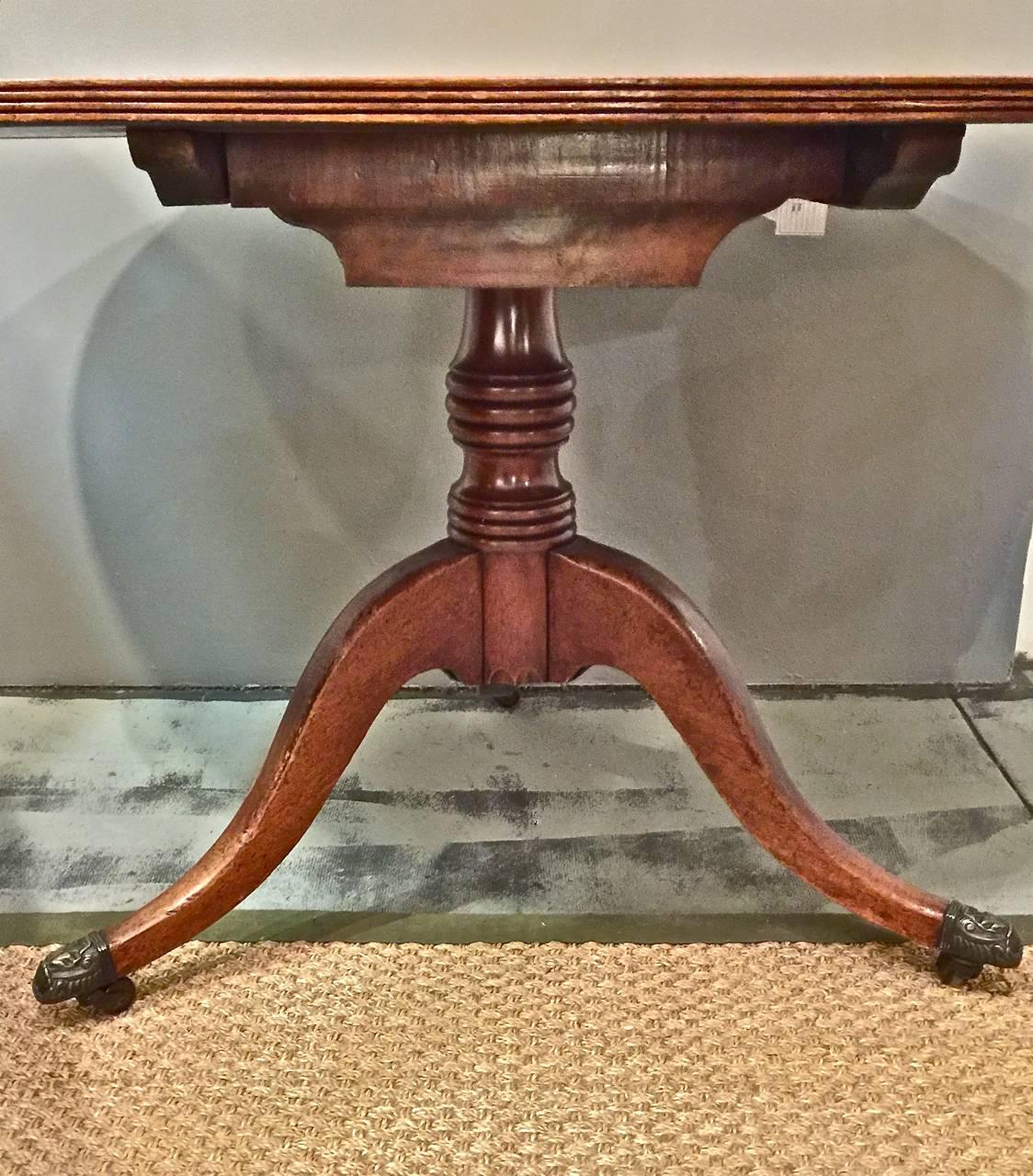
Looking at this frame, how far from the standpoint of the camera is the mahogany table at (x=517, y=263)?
47 cm

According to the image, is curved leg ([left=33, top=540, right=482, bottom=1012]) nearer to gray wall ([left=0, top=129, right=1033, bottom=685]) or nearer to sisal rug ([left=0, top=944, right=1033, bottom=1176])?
sisal rug ([left=0, top=944, right=1033, bottom=1176])

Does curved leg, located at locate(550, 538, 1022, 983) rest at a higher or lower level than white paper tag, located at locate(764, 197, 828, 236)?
lower

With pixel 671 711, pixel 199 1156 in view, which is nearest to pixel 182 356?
pixel 671 711

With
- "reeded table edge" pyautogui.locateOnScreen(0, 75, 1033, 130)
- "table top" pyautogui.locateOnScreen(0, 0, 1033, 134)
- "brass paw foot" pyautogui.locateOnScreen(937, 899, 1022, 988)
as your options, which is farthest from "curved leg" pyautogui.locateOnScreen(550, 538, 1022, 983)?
"table top" pyautogui.locateOnScreen(0, 0, 1033, 134)

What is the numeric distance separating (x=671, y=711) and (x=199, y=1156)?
388mm

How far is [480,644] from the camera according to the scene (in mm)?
771

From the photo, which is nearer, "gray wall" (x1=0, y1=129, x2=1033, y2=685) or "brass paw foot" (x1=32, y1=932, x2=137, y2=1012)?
"brass paw foot" (x1=32, y1=932, x2=137, y2=1012)

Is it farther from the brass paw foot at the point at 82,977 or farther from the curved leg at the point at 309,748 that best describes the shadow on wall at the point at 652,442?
the brass paw foot at the point at 82,977

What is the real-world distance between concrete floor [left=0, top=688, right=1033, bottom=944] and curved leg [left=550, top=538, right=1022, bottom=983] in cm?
8

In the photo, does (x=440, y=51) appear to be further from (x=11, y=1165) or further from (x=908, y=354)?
(x=11, y=1165)

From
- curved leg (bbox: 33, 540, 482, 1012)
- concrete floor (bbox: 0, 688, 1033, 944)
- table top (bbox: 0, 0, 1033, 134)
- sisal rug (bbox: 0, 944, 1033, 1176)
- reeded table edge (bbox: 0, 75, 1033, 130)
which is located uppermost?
table top (bbox: 0, 0, 1033, 134)

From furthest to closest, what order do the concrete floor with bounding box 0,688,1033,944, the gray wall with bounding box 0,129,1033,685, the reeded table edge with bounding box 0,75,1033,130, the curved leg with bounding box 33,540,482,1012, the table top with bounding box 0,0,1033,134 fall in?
the gray wall with bounding box 0,129,1033,685 < the table top with bounding box 0,0,1033,134 < the concrete floor with bounding box 0,688,1033,944 < the curved leg with bounding box 33,540,482,1012 < the reeded table edge with bounding box 0,75,1033,130

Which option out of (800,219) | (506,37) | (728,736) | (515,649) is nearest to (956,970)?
(728,736)

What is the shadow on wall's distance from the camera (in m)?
1.08
